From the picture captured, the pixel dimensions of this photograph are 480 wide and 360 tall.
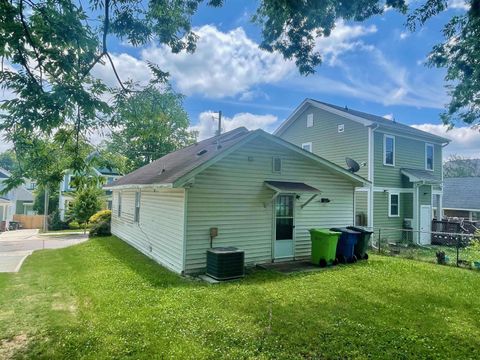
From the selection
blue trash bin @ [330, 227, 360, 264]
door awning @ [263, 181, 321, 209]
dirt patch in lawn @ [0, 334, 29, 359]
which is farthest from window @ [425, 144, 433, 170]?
dirt patch in lawn @ [0, 334, 29, 359]

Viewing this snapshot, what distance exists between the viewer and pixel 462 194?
2656cm

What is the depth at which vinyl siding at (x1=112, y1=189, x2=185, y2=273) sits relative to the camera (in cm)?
866

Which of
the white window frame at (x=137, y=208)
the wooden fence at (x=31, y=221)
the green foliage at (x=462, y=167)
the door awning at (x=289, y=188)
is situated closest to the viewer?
the door awning at (x=289, y=188)

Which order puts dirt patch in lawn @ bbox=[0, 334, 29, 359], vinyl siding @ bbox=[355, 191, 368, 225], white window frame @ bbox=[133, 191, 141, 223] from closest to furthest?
dirt patch in lawn @ bbox=[0, 334, 29, 359], white window frame @ bbox=[133, 191, 141, 223], vinyl siding @ bbox=[355, 191, 368, 225]

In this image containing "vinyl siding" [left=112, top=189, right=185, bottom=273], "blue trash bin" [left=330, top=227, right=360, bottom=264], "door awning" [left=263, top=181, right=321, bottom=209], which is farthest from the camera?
"blue trash bin" [left=330, top=227, right=360, bottom=264]

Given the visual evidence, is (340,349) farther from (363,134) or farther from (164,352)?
(363,134)

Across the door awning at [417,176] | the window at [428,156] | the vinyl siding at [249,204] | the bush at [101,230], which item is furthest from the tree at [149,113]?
the window at [428,156]

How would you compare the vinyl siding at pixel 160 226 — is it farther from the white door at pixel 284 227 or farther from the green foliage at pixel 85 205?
the green foliage at pixel 85 205

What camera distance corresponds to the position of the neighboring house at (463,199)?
2470 cm

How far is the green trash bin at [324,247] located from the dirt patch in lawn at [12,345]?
7.68 m

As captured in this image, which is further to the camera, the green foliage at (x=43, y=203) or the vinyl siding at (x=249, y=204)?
the green foliage at (x=43, y=203)

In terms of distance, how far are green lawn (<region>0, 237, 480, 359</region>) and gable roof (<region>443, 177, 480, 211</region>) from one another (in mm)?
20285

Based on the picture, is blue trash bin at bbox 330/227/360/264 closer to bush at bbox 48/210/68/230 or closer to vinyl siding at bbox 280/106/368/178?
vinyl siding at bbox 280/106/368/178

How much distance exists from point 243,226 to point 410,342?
5440 mm
